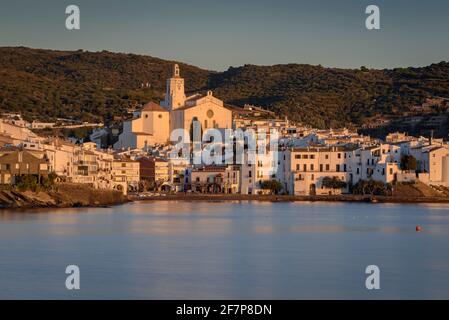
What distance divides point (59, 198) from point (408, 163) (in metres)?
20.6

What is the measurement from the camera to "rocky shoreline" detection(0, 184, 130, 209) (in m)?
51.4

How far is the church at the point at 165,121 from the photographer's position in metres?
80.8

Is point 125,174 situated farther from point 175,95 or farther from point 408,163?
point 175,95

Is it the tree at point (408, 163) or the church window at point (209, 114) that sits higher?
the church window at point (209, 114)

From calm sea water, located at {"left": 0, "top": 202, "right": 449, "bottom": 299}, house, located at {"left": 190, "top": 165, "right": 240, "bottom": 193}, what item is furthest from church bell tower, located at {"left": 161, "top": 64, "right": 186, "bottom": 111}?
calm sea water, located at {"left": 0, "top": 202, "right": 449, "bottom": 299}

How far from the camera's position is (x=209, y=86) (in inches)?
5453

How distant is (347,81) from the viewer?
4921 inches

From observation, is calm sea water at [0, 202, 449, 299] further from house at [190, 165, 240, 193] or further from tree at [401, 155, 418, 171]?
house at [190, 165, 240, 193]

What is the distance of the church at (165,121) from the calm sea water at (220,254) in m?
30.9

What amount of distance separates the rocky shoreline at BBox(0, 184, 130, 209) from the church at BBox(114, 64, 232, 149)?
2249 centimetres

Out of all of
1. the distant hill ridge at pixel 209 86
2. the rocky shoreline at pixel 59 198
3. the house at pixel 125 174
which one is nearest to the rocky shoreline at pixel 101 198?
the rocky shoreline at pixel 59 198

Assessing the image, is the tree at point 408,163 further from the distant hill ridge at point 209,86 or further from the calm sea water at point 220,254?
the distant hill ridge at point 209,86
